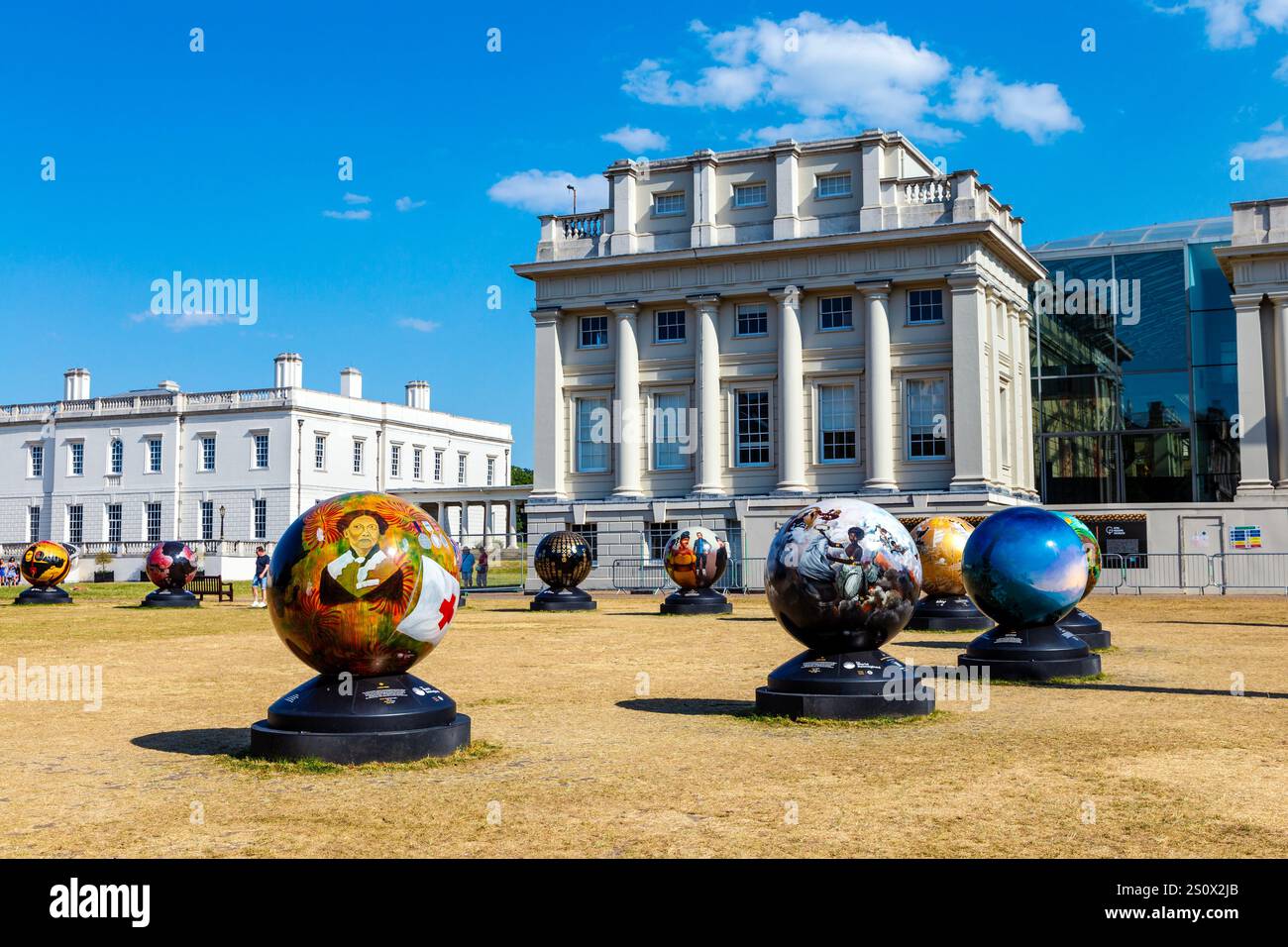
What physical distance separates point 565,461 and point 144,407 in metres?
45.6

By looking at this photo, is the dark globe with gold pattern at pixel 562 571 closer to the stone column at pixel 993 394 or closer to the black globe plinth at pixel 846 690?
the stone column at pixel 993 394

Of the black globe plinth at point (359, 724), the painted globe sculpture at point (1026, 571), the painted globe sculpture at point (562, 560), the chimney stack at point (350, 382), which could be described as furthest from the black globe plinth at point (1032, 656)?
the chimney stack at point (350, 382)

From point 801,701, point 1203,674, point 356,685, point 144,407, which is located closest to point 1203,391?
point 1203,674

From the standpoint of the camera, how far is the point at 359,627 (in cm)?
1002

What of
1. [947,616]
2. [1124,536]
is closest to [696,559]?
[947,616]

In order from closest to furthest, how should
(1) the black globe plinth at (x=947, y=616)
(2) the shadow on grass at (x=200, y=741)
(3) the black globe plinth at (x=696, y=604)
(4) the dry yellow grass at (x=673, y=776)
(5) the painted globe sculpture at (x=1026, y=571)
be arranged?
(4) the dry yellow grass at (x=673, y=776) < (2) the shadow on grass at (x=200, y=741) < (5) the painted globe sculpture at (x=1026, y=571) < (1) the black globe plinth at (x=947, y=616) < (3) the black globe plinth at (x=696, y=604)

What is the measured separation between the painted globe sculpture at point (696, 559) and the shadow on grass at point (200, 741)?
69.7 feet

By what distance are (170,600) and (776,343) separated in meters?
24.2

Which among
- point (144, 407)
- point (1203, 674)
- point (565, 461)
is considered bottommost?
point (1203, 674)

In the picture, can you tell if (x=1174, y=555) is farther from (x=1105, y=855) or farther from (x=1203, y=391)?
(x=1105, y=855)

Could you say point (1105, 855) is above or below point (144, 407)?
below

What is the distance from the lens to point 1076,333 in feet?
196

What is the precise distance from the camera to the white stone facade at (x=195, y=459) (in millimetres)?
83500

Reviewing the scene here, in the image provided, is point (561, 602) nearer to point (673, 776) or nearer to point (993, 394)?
point (993, 394)
